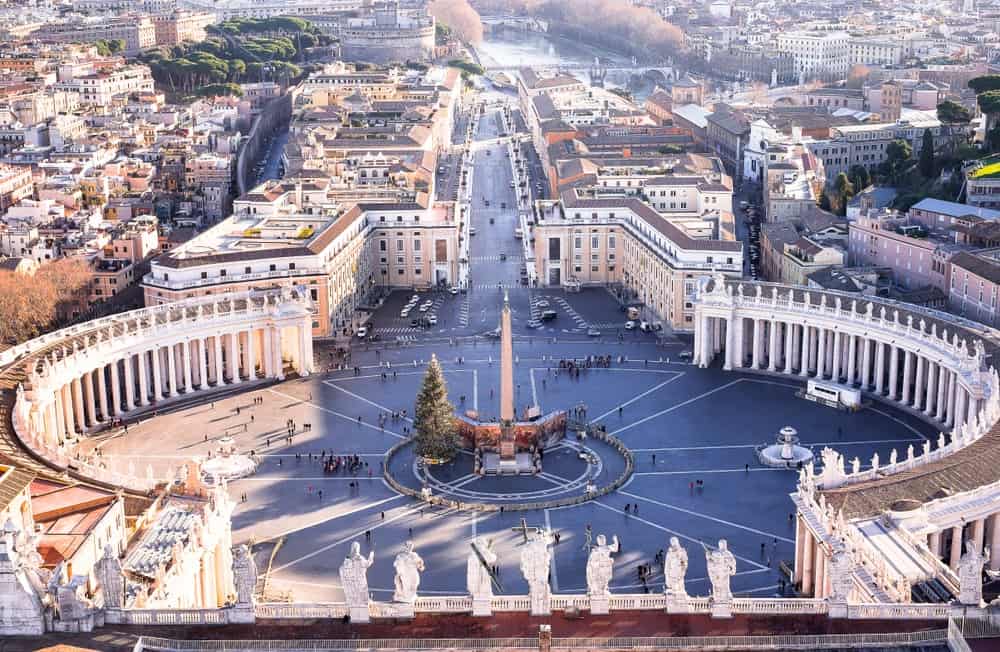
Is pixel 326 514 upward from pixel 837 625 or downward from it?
downward

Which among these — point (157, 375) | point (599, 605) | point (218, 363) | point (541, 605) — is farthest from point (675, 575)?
point (218, 363)

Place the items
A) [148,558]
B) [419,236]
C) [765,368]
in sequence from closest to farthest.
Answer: [148,558], [765,368], [419,236]

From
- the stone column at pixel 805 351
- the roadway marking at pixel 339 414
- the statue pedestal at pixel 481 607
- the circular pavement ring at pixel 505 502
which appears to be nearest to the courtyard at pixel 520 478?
the roadway marking at pixel 339 414

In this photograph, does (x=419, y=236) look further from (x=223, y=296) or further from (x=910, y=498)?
(x=910, y=498)

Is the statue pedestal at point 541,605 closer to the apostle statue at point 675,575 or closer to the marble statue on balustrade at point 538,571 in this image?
the marble statue on balustrade at point 538,571

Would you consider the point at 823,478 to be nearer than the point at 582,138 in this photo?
Yes

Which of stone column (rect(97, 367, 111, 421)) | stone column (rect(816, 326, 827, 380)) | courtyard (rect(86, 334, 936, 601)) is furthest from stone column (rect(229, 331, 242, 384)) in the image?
stone column (rect(816, 326, 827, 380))

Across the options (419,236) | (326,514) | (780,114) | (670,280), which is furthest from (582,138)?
(326,514)
